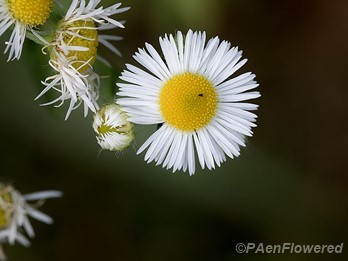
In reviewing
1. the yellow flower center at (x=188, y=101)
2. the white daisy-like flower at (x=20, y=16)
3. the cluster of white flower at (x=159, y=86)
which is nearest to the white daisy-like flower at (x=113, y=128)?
the cluster of white flower at (x=159, y=86)

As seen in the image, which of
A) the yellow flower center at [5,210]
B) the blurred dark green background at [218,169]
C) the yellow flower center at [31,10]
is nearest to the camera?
the yellow flower center at [31,10]

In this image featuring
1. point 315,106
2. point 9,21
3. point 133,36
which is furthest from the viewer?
point 315,106

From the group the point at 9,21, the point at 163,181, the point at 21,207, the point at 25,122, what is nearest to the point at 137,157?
the point at 163,181

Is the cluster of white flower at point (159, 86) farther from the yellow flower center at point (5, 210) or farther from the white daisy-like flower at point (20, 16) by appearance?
the yellow flower center at point (5, 210)

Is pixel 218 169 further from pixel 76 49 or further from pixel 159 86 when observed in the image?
pixel 76 49

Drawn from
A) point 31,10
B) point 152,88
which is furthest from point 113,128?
point 31,10

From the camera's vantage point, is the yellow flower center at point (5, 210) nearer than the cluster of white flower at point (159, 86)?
No

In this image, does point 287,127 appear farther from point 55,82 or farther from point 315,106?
point 55,82
